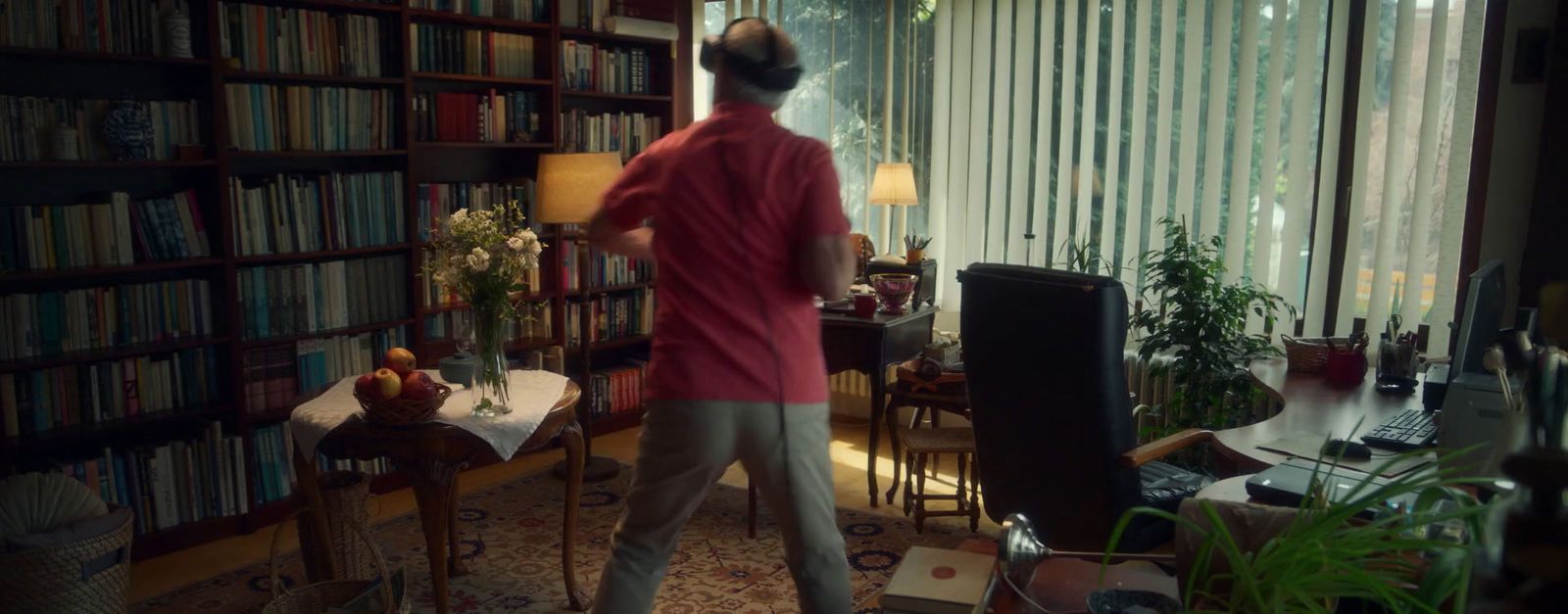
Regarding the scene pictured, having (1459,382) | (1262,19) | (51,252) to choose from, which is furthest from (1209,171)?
(51,252)

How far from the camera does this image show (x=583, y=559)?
12.0 feet

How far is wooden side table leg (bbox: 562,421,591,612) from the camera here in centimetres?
319

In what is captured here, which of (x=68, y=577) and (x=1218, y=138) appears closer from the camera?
(x=68, y=577)

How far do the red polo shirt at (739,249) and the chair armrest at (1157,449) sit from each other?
0.89m

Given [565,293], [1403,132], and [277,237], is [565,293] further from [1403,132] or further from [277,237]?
[1403,132]

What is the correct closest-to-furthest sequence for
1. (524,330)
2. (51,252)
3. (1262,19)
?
(51,252), (1262,19), (524,330)

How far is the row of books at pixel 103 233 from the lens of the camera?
3453mm

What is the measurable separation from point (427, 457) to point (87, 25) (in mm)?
1928

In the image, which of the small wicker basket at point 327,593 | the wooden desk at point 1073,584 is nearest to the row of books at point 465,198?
the small wicker basket at point 327,593

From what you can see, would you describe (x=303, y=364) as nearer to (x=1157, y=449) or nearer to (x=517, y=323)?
(x=517, y=323)

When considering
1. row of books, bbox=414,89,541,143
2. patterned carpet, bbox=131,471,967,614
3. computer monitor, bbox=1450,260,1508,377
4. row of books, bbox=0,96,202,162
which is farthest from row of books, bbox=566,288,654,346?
computer monitor, bbox=1450,260,1508,377

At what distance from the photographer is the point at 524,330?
16.3 feet

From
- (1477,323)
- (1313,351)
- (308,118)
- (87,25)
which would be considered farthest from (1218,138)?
(87,25)

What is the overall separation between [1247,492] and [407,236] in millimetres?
3370
